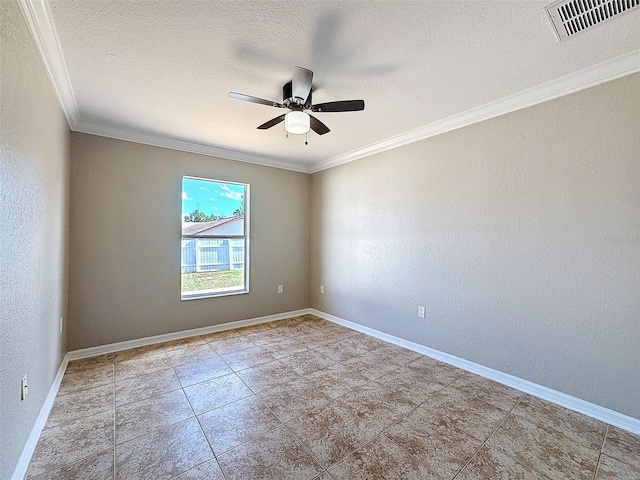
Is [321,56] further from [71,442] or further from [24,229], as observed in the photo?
[71,442]

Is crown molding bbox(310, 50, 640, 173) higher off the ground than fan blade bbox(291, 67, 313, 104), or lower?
higher

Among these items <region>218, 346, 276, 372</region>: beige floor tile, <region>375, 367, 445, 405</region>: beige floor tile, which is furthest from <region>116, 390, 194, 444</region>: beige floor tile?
<region>375, 367, 445, 405</region>: beige floor tile

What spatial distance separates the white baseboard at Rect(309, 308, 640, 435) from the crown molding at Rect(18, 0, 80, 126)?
12.8 feet

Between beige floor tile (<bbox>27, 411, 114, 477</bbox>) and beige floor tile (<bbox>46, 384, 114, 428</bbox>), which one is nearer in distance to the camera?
beige floor tile (<bbox>27, 411, 114, 477</bbox>)

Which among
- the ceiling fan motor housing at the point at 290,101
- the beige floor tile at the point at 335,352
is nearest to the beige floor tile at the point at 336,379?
the beige floor tile at the point at 335,352

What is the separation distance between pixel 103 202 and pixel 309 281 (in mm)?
3008

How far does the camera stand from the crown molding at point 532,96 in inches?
75.4

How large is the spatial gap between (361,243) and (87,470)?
3232mm

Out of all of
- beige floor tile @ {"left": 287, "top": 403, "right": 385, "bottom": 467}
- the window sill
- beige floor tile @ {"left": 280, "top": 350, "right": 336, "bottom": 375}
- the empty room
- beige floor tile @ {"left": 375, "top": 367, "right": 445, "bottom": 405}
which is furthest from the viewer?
the window sill

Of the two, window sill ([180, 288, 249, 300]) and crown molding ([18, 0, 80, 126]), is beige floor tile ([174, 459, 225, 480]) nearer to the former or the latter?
window sill ([180, 288, 249, 300])

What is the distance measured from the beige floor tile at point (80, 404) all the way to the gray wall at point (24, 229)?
152mm

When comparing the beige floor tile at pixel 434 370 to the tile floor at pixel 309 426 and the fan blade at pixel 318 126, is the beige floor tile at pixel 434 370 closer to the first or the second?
the tile floor at pixel 309 426

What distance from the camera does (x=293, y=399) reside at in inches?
88.0

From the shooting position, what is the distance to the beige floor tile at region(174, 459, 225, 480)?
1493mm
